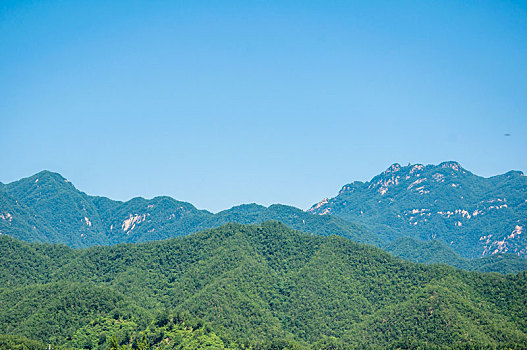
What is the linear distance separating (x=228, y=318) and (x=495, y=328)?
228 ft

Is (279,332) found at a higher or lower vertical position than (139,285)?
lower

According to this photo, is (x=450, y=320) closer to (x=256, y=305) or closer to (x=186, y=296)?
(x=256, y=305)

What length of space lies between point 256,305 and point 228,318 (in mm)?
15516

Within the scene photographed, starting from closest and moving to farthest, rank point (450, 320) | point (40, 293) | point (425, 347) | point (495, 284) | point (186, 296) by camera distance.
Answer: point (425, 347) → point (450, 320) → point (40, 293) → point (495, 284) → point (186, 296)

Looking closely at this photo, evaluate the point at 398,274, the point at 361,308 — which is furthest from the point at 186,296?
the point at 398,274

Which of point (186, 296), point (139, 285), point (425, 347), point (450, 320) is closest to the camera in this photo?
point (425, 347)

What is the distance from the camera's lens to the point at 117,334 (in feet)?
470

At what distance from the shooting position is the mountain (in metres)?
144

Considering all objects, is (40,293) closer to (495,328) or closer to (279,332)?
(279,332)

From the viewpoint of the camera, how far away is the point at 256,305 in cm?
17688

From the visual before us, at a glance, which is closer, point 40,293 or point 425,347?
point 425,347

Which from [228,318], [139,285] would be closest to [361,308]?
[228,318]

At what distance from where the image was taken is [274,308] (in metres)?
186

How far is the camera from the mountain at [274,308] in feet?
473
